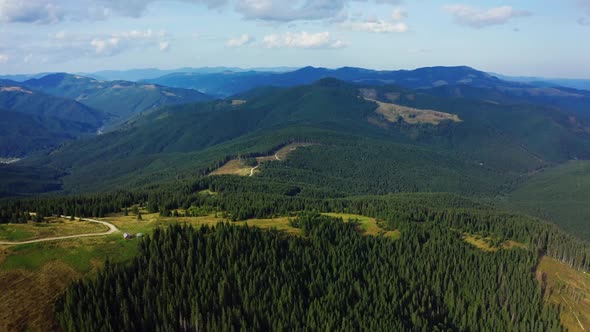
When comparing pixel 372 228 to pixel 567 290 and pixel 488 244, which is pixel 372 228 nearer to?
pixel 488 244

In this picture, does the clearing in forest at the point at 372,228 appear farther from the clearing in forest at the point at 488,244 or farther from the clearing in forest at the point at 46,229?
the clearing in forest at the point at 46,229

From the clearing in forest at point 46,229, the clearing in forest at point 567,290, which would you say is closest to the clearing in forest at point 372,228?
the clearing in forest at point 567,290

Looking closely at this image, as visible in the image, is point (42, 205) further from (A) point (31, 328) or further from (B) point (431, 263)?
(B) point (431, 263)

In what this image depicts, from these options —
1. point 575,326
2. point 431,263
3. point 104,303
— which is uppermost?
point 104,303

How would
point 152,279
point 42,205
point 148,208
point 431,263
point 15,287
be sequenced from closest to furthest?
point 15,287 → point 152,279 → point 431,263 → point 42,205 → point 148,208

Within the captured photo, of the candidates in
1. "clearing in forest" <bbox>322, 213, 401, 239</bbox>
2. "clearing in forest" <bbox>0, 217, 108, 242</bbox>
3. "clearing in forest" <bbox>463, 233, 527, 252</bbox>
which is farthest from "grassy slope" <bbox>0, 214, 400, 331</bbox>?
"clearing in forest" <bbox>463, 233, 527, 252</bbox>

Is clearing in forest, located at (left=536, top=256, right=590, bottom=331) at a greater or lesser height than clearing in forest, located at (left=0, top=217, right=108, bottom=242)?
lesser

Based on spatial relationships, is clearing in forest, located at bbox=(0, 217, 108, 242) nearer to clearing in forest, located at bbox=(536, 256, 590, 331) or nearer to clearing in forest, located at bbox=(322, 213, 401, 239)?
clearing in forest, located at bbox=(322, 213, 401, 239)

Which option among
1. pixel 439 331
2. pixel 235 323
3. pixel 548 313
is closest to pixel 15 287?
pixel 235 323
